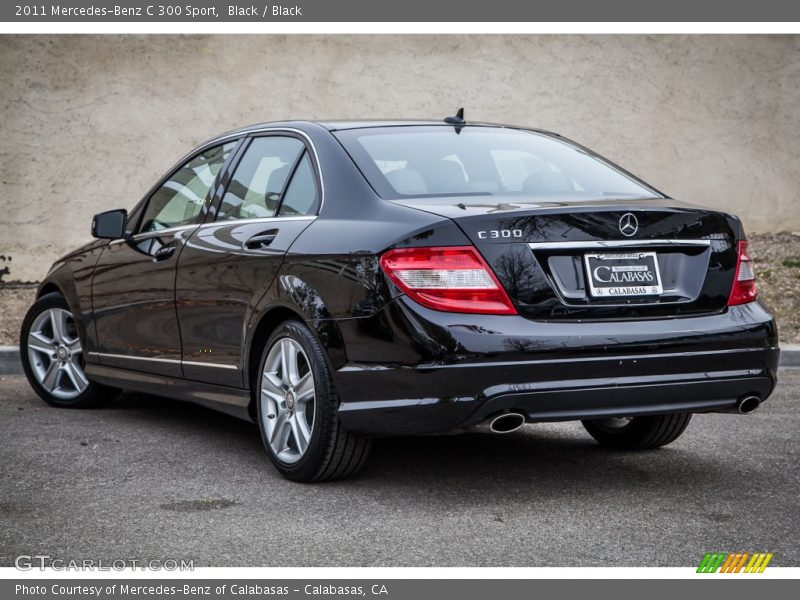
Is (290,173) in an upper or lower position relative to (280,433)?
upper

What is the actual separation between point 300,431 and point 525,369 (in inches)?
45.5

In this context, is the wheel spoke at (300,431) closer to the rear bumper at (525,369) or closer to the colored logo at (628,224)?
the rear bumper at (525,369)

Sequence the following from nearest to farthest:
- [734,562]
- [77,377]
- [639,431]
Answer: [734,562]
[639,431]
[77,377]

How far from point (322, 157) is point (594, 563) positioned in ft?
7.36

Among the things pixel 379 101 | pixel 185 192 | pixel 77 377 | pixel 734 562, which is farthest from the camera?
pixel 379 101

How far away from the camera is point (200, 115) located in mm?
12133

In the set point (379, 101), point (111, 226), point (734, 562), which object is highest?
point (379, 101)

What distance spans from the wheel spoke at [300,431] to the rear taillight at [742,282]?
182 centimetres

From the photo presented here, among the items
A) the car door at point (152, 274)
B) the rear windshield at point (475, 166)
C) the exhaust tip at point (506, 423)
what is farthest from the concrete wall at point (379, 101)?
the exhaust tip at point (506, 423)

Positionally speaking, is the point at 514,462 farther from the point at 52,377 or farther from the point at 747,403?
the point at 52,377

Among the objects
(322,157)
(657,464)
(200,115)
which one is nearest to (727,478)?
(657,464)

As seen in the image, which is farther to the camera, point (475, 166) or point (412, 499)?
point (475, 166)

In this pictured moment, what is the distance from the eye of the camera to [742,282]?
4.85 metres

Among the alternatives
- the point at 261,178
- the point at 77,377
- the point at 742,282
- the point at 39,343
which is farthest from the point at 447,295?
the point at 39,343
